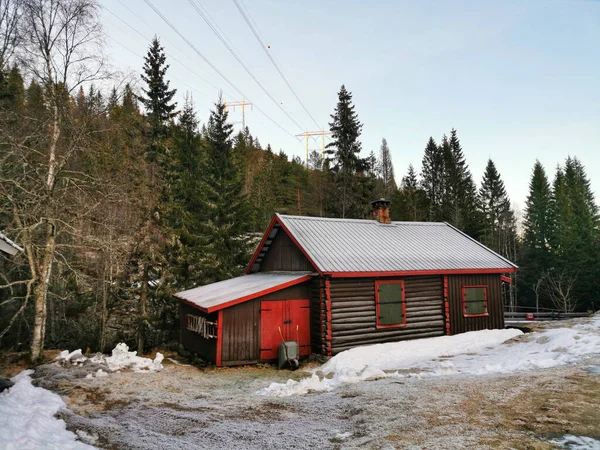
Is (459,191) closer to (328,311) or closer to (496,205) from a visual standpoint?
(496,205)

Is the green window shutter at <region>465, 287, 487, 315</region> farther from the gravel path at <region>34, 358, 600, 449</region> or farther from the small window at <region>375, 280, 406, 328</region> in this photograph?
the gravel path at <region>34, 358, 600, 449</region>

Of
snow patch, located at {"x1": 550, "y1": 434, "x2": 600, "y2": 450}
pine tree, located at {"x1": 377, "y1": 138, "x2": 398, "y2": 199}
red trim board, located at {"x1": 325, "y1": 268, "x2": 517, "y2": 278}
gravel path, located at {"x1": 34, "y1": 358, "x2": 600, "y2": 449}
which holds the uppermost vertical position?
pine tree, located at {"x1": 377, "y1": 138, "x2": 398, "y2": 199}

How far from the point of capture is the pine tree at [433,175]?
148 feet

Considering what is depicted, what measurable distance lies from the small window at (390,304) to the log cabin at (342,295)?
0.13 feet

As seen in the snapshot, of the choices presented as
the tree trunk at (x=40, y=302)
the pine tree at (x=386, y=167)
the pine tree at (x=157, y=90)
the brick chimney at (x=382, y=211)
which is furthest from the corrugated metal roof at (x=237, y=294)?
the pine tree at (x=386, y=167)

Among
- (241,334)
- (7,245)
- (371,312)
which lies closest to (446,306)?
(371,312)

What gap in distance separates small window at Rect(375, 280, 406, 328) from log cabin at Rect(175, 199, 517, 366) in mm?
38

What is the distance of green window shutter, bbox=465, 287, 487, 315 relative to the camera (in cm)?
1587

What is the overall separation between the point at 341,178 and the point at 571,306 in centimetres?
2423

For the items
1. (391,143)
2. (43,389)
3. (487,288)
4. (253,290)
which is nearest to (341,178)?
(487,288)

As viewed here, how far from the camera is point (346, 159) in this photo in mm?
31250

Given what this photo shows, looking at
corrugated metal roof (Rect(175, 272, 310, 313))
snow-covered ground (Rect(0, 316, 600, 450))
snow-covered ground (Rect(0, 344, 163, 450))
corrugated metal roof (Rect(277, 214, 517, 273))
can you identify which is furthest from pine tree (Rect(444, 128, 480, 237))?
snow-covered ground (Rect(0, 344, 163, 450))

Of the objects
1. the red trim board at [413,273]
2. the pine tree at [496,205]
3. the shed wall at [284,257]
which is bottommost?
the red trim board at [413,273]

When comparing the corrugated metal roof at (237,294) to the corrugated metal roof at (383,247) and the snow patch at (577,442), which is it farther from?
the snow patch at (577,442)
